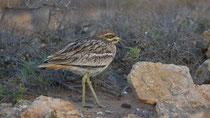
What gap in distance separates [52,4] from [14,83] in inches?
57.0

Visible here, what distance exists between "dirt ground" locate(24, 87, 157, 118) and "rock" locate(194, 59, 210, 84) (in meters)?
0.91

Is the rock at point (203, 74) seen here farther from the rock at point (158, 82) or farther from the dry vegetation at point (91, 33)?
the rock at point (158, 82)

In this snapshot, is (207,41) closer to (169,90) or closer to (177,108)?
(169,90)

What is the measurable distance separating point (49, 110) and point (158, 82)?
54.8 inches

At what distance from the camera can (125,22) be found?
6.38 m

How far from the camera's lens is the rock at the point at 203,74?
4.66 metres

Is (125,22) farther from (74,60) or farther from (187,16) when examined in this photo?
(74,60)

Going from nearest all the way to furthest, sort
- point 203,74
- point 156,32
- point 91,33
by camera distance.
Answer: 1. point 203,74
2. point 156,32
3. point 91,33

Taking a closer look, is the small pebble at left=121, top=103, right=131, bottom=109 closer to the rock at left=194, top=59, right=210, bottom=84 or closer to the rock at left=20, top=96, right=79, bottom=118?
the rock at left=20, top=96, right=79, bottom=118

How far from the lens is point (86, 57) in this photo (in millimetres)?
4379

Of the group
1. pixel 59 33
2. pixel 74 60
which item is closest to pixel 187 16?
pixel 59 33

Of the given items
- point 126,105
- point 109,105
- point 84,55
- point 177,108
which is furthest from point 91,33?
point 177,108

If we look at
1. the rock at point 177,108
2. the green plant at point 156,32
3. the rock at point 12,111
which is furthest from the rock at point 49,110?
the green plant at point 156,32

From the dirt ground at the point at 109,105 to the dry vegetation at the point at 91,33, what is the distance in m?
0.11
